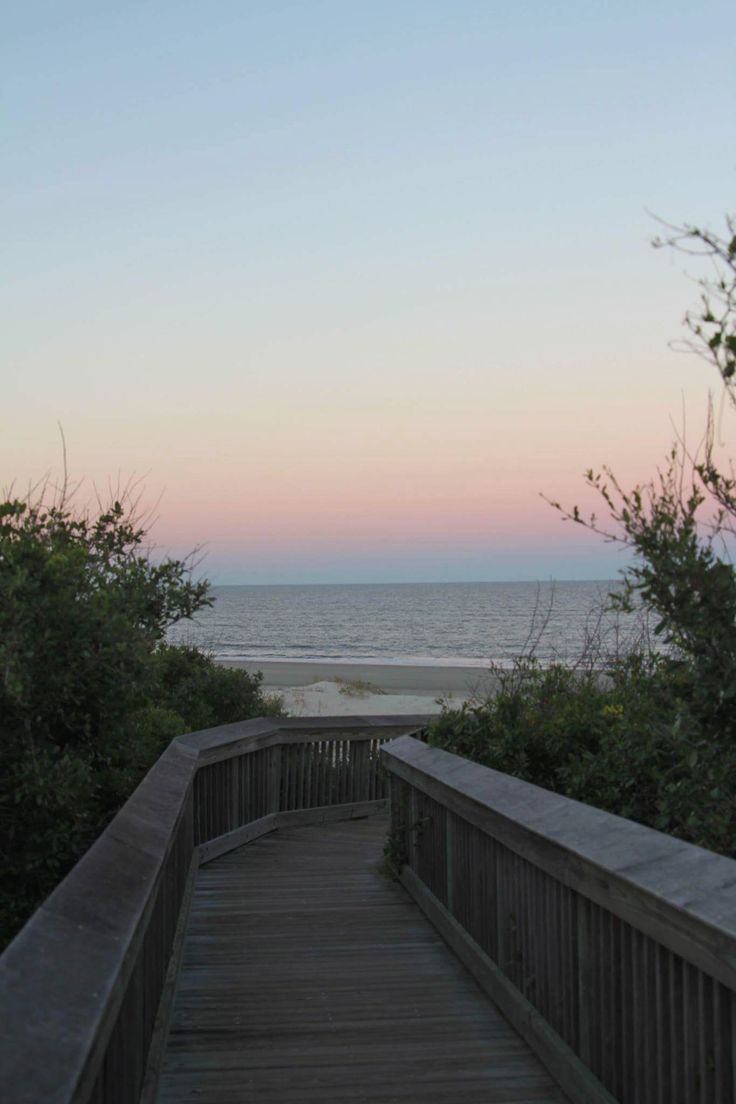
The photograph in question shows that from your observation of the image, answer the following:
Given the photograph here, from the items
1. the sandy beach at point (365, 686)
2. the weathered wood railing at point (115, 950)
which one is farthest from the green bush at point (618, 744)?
the sandy beach at point (365, 686)

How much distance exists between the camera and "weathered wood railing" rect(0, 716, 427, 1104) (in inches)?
71.8

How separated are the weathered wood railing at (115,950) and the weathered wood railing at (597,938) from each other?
1.45 meters

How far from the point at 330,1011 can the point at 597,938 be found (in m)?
1.92

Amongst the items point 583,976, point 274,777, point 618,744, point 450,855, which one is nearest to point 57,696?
point 450,855

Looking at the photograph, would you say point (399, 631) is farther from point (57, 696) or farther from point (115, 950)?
point (115, 950)

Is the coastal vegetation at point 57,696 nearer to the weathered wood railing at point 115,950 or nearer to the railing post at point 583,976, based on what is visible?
the weathered wood railing at point 115,950

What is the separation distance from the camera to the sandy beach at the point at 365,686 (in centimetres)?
2725

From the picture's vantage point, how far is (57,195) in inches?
520

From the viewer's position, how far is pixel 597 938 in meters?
3.57

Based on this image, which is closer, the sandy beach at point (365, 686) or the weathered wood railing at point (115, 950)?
the weathered wood railing at point (115, 950)

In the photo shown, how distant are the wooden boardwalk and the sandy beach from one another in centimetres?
868

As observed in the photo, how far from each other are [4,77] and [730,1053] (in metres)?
11.9

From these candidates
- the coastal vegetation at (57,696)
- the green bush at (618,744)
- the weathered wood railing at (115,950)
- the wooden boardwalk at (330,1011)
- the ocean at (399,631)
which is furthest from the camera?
the ocean at (399,631)

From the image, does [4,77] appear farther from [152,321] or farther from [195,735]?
[195,735]
